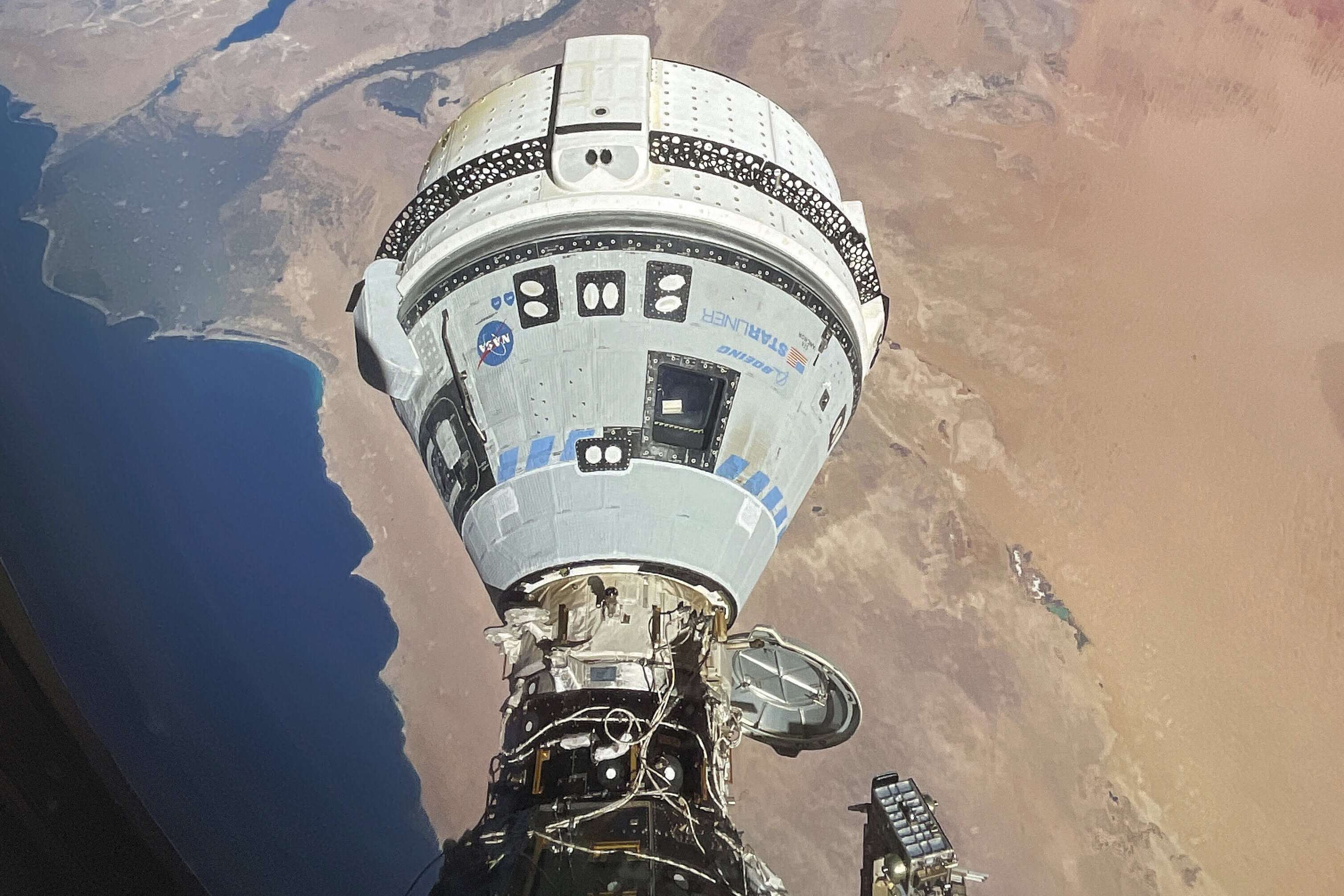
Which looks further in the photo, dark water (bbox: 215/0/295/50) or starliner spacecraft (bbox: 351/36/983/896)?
dark water (bbox: 215/0/295/50)

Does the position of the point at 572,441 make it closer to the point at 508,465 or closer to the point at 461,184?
the point at 508,465

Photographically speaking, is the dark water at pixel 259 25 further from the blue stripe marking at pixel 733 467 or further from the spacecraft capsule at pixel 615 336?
the blue stripe marking at pixel 733 467

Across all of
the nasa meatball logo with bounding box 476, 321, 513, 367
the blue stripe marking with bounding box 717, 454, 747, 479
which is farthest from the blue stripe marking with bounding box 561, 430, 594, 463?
the blue stripe marking with bounding box 717, 454, 747, 479

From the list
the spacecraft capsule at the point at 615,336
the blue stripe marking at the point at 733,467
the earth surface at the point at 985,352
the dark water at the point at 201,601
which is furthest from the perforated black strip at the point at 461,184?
the dark water at the point at 201,601

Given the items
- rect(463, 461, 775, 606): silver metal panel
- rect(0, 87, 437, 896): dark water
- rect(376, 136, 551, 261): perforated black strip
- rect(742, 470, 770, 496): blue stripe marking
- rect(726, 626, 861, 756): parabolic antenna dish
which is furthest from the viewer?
rect(0, 87, 437, 896): dark water

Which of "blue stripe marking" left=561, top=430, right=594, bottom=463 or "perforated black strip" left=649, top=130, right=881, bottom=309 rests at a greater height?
"perforated black strip" left=649, top=130, right=881, bottom=309

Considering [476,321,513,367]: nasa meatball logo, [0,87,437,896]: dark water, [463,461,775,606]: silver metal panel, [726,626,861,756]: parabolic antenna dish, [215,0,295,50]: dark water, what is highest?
[215,0,295,50]: dark water

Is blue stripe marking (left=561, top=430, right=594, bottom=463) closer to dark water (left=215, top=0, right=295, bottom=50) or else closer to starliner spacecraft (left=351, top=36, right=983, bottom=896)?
starliner spacecraft (left=351, top=36, right=983, bottom=896)

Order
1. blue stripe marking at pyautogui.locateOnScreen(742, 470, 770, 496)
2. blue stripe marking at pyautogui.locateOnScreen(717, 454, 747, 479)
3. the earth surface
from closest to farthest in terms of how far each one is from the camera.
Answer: blue stripe marking at pyautogui.locateOnScreen(717, 454, 747, 479) → blue stripe marking at pyautogui.locateOnScreen(742, 470, 770, 496) → the earth surface
